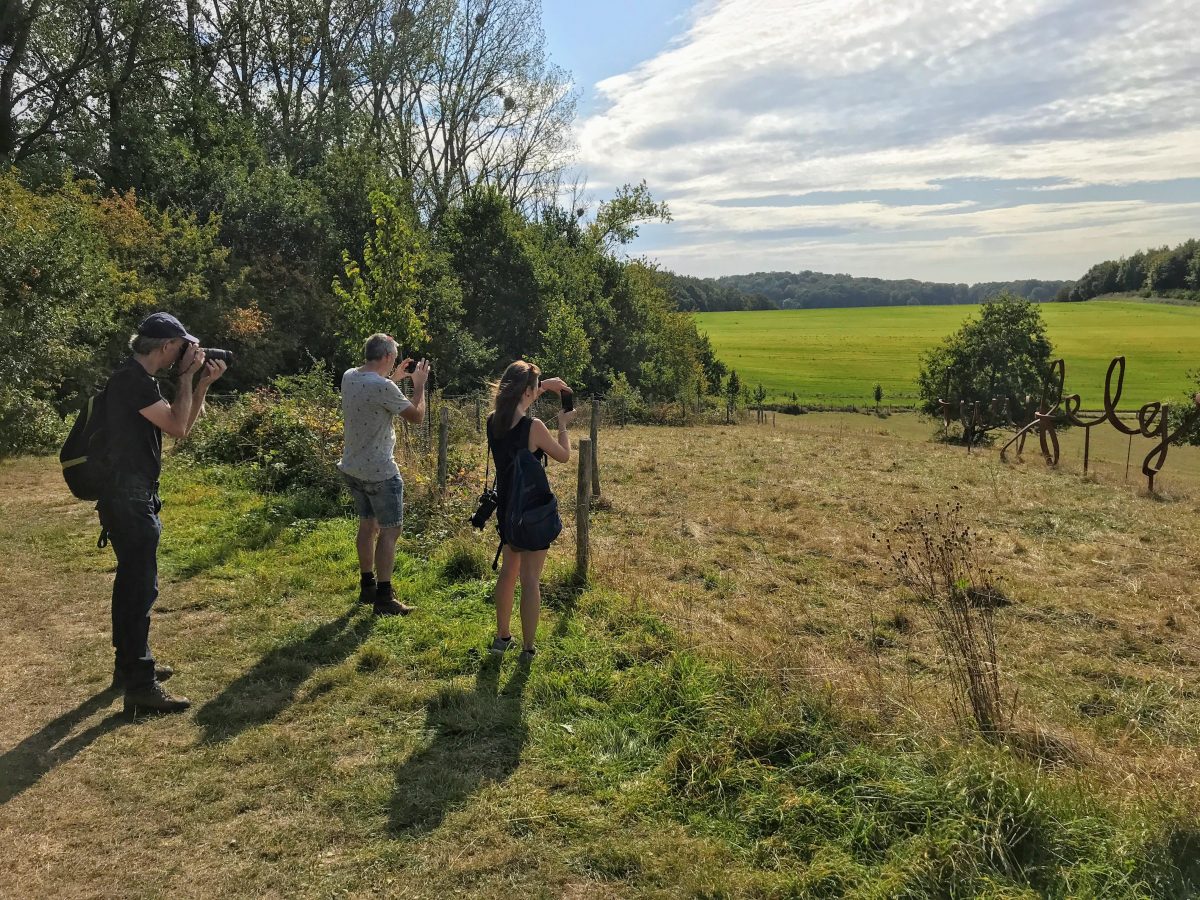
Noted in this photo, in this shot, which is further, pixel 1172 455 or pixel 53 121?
pixel 1172 455

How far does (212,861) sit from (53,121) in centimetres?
2856

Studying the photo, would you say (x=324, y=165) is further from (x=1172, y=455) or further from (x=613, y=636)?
(x=1172, y=455)

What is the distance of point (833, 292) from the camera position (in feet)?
549

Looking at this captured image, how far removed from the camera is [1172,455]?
2981 centimetres

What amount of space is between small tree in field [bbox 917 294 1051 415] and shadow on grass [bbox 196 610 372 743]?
4017 centimetres

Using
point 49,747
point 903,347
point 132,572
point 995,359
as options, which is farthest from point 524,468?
point 903,347

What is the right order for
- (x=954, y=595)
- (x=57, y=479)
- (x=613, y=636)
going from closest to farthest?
(x=954, y=595) → (x=613, y=636) → (x=57, y=479)

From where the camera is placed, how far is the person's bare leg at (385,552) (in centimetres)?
559

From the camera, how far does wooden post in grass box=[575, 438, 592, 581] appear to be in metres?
6.75

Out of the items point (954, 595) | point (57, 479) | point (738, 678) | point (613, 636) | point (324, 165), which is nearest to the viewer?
point (954, 595)

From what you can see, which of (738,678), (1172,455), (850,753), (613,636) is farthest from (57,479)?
(1172,455)

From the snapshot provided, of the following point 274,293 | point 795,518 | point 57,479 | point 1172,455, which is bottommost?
point 1172,455

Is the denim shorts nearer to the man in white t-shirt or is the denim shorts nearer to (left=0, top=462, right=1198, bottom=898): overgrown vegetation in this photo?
the man in white t-shirt

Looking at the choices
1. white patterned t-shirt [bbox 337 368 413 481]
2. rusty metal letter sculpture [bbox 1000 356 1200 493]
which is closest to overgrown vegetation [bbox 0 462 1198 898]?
white patterned t-shirt [bbox 337 368 413 481]
